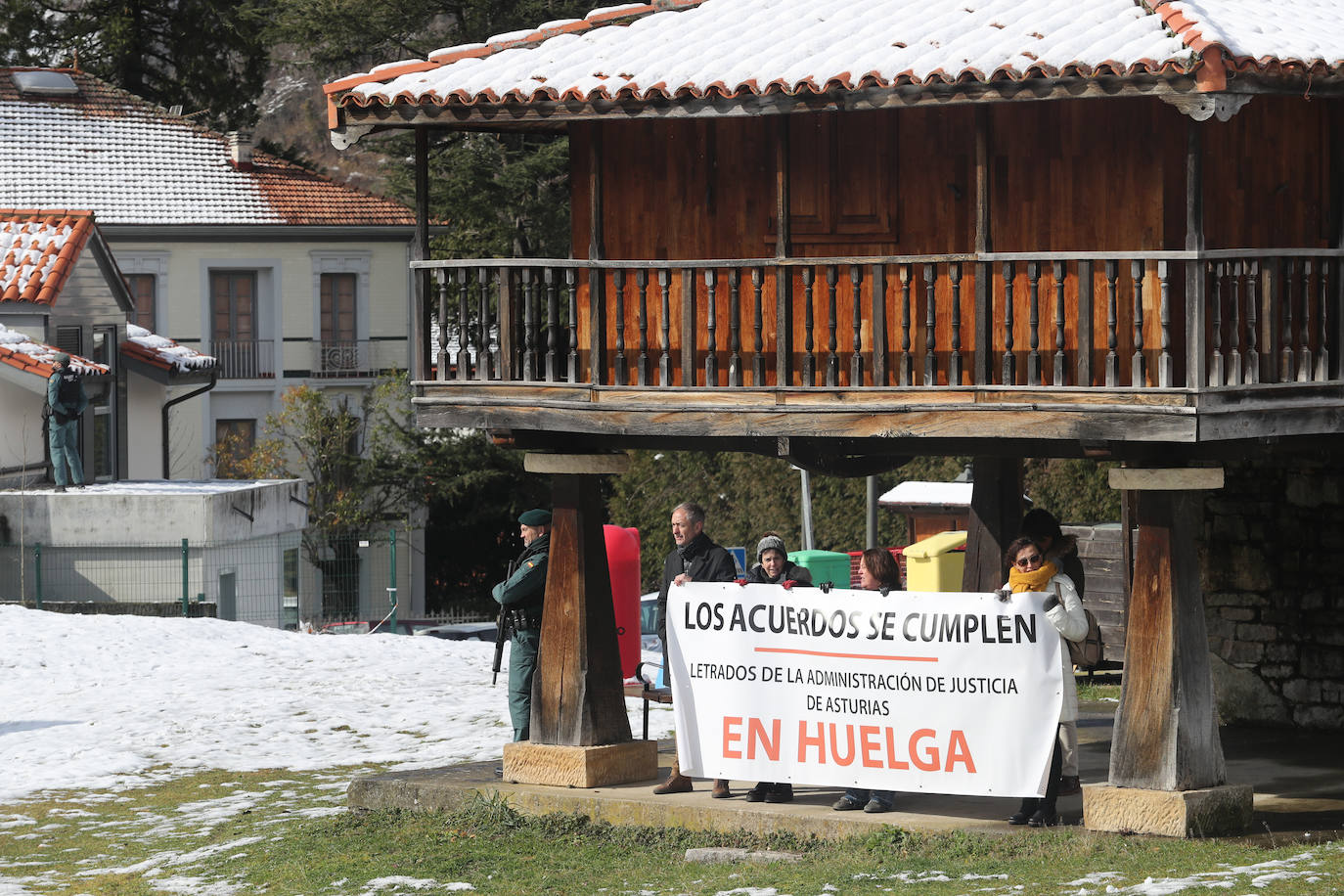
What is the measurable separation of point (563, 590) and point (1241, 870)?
4761 millimetres

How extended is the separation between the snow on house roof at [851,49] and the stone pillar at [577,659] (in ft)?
7.60

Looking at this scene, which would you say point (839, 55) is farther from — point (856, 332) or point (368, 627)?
point (368, 627)

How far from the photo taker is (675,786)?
13750mm

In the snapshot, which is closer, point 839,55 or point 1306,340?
point 1306,340

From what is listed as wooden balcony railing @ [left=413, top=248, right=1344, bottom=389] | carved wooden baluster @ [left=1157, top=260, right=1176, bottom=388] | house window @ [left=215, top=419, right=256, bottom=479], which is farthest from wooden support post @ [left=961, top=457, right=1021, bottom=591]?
house window @ [left=215, top=419, right=256, bottom=479]

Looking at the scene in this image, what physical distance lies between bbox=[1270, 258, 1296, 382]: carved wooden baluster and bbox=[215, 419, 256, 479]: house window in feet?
106

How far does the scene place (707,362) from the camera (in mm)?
13078

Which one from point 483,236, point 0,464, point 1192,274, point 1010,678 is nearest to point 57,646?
point 0,464

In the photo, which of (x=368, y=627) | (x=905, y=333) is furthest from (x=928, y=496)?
(x=905, y=333)

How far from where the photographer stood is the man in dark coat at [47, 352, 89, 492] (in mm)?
27203

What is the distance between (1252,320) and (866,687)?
2951 millimetres

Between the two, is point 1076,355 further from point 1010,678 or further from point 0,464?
point 0,464

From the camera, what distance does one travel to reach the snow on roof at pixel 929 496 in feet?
95.7

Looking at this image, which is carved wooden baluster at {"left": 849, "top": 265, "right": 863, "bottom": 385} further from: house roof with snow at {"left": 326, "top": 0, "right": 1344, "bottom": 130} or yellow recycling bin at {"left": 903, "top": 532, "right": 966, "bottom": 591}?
yellow recycling bin at {"left": 903, "top": 532, "right": 966, "bottom": 591}
